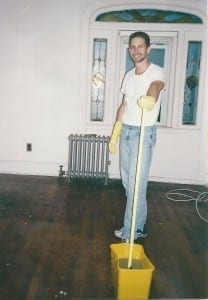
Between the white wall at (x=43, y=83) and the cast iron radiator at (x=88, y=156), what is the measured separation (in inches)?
8.6

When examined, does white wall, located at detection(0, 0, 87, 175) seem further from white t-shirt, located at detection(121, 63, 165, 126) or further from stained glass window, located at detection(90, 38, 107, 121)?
white t-shirt, located at detection(121, 63, 165, 126)

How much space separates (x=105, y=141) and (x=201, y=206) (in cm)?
140

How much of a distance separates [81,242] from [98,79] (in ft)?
7.84

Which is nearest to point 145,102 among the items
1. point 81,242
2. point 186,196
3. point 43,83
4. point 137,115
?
point 137,115

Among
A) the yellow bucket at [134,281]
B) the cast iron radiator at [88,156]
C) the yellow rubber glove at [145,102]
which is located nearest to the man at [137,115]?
the yellow rubber glove at [145,102]

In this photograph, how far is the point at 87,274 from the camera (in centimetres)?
212

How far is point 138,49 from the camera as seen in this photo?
2.26 meters

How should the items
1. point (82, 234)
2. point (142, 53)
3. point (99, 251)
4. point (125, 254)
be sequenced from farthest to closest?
point (82, 234) < point (99, 251) < point (142, 53) < point (125, 254)

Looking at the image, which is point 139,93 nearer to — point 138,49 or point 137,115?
point 137,115

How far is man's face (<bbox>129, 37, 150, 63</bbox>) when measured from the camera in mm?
2236

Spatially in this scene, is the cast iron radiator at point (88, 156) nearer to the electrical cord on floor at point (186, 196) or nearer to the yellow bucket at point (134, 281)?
the electrical cord on floor at point (186, 196)

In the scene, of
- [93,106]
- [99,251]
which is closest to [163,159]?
[93,106]

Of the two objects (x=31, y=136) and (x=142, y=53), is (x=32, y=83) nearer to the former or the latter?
(x=31, y=136)

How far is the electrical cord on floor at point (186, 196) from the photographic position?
3746mm
